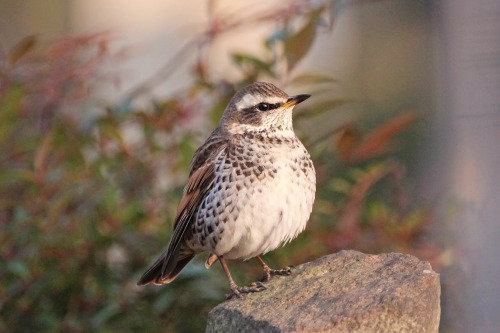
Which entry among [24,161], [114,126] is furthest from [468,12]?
[24,161]

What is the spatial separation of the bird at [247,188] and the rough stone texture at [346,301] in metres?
0.44

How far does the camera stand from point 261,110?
4773 millimetres

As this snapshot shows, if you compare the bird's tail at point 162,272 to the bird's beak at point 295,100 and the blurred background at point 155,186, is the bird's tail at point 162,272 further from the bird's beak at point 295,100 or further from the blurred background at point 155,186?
the bird's beak at point 295,100

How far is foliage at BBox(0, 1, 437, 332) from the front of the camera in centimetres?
531

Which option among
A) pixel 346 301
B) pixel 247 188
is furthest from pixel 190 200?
pixel 346 301

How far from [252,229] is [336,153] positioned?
3.35 ft

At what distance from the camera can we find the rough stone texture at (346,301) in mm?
3377

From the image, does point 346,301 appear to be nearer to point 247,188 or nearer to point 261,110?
point 247,188

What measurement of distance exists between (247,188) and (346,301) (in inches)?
45.9

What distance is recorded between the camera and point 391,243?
217 inches

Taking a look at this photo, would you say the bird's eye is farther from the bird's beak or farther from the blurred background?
the blurred background

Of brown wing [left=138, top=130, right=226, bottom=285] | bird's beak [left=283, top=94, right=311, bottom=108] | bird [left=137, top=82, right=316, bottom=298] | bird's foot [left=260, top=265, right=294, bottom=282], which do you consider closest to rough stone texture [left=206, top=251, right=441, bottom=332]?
bird's foot [left=260, top=265, right=294, bottom=282]

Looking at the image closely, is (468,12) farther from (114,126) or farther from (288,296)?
(114,126)

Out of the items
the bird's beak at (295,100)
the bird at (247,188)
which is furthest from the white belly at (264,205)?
the bird's beak at (295,100)
